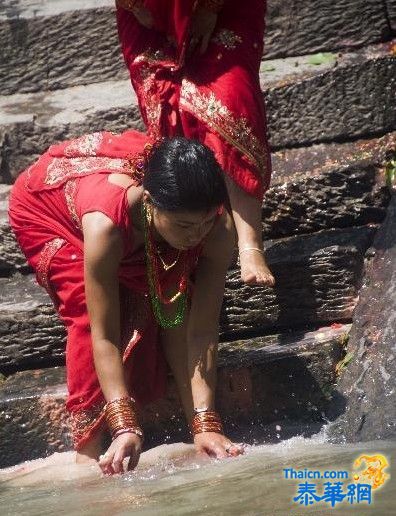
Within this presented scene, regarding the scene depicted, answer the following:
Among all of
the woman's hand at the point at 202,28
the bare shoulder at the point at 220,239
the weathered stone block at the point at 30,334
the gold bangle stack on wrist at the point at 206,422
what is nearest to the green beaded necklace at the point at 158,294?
the bare shoulder at the point at 220,239

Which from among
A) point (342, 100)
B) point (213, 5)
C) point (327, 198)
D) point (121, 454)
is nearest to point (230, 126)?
point (213, 5)

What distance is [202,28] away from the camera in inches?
173

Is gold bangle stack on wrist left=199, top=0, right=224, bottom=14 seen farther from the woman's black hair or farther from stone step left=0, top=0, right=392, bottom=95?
stone step left=0, top=0, right=392, bottom=95

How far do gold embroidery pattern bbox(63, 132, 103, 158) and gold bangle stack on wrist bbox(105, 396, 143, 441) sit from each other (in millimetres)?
921

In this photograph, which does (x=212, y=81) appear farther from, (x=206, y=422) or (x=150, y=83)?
(x=206, y=422)

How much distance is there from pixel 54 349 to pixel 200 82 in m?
1.19

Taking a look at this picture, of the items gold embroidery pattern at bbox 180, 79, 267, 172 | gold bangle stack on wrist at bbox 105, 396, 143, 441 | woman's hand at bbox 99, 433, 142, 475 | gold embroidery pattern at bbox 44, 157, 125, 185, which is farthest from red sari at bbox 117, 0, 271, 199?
woman's hand at bbox 99, 433, 142, 475

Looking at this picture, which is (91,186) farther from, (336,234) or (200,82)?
(336,234)

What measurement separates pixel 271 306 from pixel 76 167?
979 millimetres

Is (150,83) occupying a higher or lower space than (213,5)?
lower

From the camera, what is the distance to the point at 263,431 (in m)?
4.25

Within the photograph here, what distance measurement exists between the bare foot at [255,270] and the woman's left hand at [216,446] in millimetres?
542

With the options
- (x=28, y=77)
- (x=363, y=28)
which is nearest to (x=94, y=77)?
(x=28, y=77)

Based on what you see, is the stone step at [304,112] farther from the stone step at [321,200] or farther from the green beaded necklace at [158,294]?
the green beaded necklace at [158,294]
